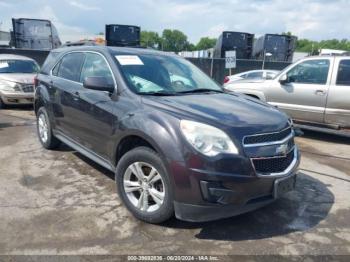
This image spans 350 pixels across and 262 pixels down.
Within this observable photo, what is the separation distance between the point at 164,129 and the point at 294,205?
194cm

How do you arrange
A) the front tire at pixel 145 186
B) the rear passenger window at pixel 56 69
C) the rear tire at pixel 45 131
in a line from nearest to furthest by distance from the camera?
the front tire at pixel 145 186, the rear passenger window at pixel 56 69, the rear tire at pixel 45 131

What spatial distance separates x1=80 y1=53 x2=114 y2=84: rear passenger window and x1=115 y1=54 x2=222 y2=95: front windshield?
18 centimetres

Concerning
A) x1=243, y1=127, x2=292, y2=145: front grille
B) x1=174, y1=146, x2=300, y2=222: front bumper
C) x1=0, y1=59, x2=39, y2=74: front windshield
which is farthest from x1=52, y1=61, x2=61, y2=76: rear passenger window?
x1=0, y1=59, x2=39, y2=74: front windshield

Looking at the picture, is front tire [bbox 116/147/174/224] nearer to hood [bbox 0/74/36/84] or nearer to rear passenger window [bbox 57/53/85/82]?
rear passenger window [bbox 57/53/85/82]

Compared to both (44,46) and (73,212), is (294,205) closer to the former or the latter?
(73,212)

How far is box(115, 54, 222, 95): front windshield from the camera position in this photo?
4.53 metres

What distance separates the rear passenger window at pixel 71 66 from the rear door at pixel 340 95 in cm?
498

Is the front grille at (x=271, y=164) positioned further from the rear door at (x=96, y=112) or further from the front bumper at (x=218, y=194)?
the rear door at (x=96, y=112)

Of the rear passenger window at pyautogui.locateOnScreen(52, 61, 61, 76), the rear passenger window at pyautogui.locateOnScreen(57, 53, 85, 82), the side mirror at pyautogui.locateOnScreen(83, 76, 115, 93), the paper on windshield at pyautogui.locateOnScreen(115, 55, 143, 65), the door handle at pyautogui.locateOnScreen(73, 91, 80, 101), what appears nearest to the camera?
the side mirror at pyautogui.locateOnScreen(83, 76, 115, 93)

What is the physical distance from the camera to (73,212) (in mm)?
4242

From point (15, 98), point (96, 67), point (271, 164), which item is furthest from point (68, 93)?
point (15, 98)

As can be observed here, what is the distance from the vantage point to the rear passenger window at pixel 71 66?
5504mm

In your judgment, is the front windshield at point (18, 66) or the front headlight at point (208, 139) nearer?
the front headlight at point (208, 139)

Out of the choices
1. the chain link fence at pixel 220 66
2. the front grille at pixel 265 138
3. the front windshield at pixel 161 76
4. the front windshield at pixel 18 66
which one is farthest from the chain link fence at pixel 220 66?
the front grille at pixel 265 138
